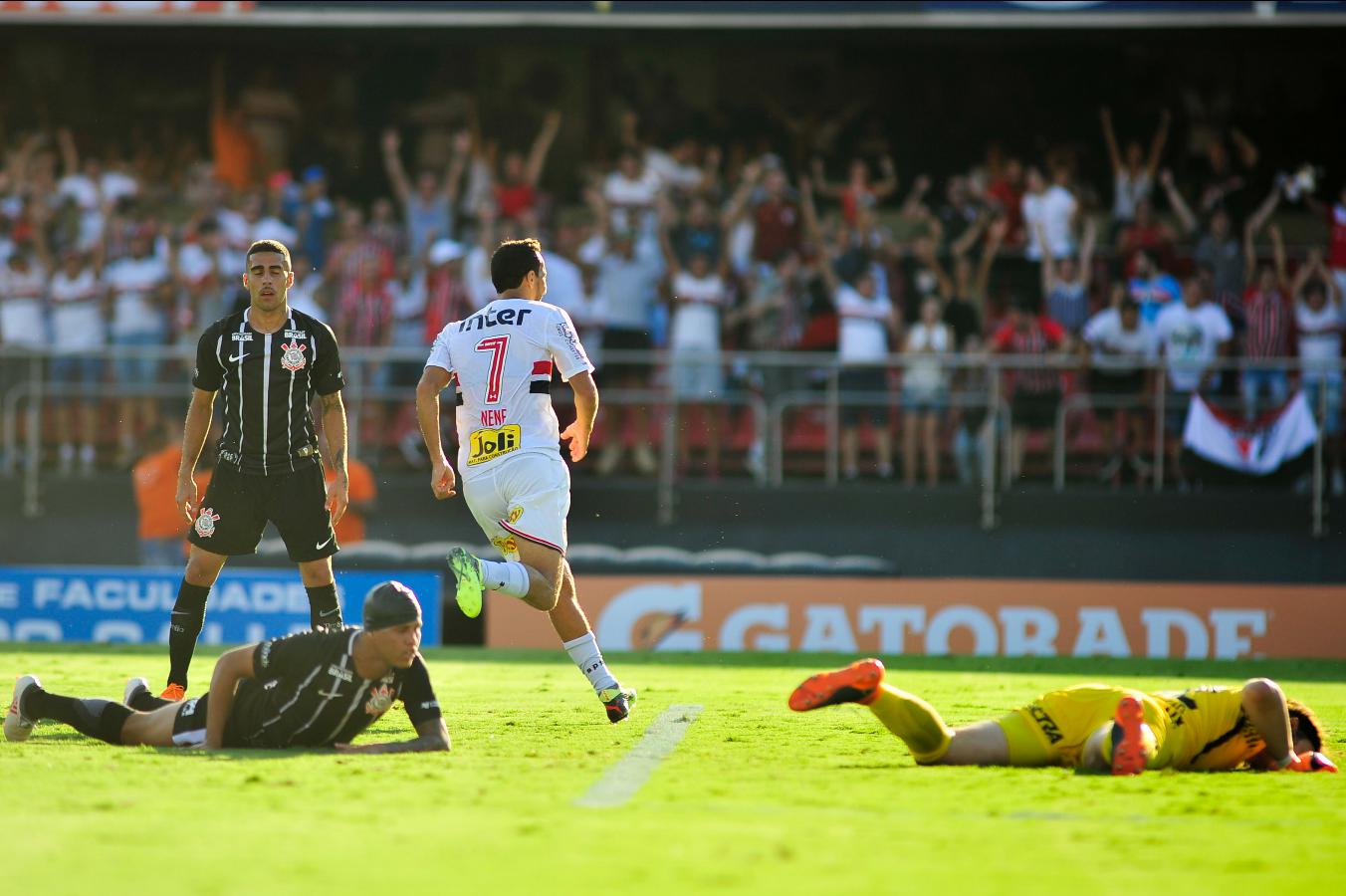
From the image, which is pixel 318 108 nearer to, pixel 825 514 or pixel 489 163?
pixel 489 163

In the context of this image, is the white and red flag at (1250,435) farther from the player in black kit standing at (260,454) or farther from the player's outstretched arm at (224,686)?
the player's outstretched arm at (224,686)

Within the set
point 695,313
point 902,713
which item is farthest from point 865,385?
point 902,713

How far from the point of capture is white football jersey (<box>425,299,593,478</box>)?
25.3ft

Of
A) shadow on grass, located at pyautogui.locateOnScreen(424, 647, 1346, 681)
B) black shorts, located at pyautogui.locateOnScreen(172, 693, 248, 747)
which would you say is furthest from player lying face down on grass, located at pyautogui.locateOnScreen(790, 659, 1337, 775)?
shadow on grass, located at pyautogui.locateOnScreen(424, 647, 1346, 681)

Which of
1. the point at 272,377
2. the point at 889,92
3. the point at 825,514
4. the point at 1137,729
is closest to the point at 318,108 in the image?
the point at 889,92

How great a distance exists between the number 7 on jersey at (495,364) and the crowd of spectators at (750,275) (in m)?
8.24

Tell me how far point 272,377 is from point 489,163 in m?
10.8

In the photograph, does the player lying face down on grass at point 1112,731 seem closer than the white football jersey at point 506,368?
Yes

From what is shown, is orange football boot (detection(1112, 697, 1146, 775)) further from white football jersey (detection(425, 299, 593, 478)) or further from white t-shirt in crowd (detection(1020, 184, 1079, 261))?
white t-shirt in crowd (detection(1020, 184, 1079, 261))

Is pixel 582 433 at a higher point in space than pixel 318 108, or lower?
lower

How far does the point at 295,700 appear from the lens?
655 centimetres

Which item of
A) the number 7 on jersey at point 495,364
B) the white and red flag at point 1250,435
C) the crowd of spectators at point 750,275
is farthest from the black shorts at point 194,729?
the white and red flag at point 1250,435

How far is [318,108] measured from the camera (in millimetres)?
20531

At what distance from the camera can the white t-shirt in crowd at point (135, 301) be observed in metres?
17.2
